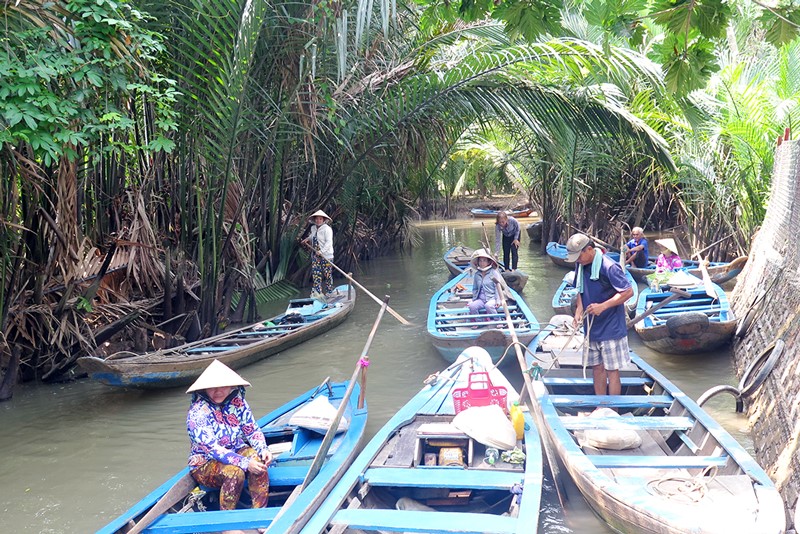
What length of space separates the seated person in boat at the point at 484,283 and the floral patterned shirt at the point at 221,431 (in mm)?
4563

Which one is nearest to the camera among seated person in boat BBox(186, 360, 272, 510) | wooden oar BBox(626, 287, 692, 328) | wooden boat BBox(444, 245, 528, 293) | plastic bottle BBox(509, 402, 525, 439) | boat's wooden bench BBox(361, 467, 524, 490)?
boat's wooden bench BBox(361, 467, 524, 490)

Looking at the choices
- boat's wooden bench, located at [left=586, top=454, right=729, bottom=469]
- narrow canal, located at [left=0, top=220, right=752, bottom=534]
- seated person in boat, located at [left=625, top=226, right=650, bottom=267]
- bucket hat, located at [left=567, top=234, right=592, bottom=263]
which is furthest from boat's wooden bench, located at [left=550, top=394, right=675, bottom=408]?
seated person in boat, located at [left=625, top=226, right=650, bottom=267]

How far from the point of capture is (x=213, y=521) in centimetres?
386

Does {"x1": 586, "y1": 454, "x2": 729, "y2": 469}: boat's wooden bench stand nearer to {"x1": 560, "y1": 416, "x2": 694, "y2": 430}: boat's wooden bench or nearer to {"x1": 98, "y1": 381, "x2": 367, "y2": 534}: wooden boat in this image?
{"x1": 560, "y1": 416, "x2": 694, "y2": 430}: boat's wooden bench

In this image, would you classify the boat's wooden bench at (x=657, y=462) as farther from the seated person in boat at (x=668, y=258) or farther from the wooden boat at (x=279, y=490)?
the seated person in boat at (x=668, y=258)

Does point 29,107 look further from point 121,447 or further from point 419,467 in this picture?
point 419,467

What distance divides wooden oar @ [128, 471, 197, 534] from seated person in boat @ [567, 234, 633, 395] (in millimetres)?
3212

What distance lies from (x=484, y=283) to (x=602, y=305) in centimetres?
352

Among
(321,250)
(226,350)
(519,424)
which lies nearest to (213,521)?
(519,424)

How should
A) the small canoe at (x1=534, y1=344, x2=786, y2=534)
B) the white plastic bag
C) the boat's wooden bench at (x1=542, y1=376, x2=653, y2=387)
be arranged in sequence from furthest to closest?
the boat's wooden bench at (x1=542, y1=376, x2=653, y2=387), the white plastic bag, the small canoe at (x1=534, y1=344, x2=786, y2=534)

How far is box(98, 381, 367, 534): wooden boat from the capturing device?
3838 mm

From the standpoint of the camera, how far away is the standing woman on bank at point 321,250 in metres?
11.6

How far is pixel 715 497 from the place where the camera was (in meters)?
3.65

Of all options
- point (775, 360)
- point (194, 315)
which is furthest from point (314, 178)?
point (775, 360)
